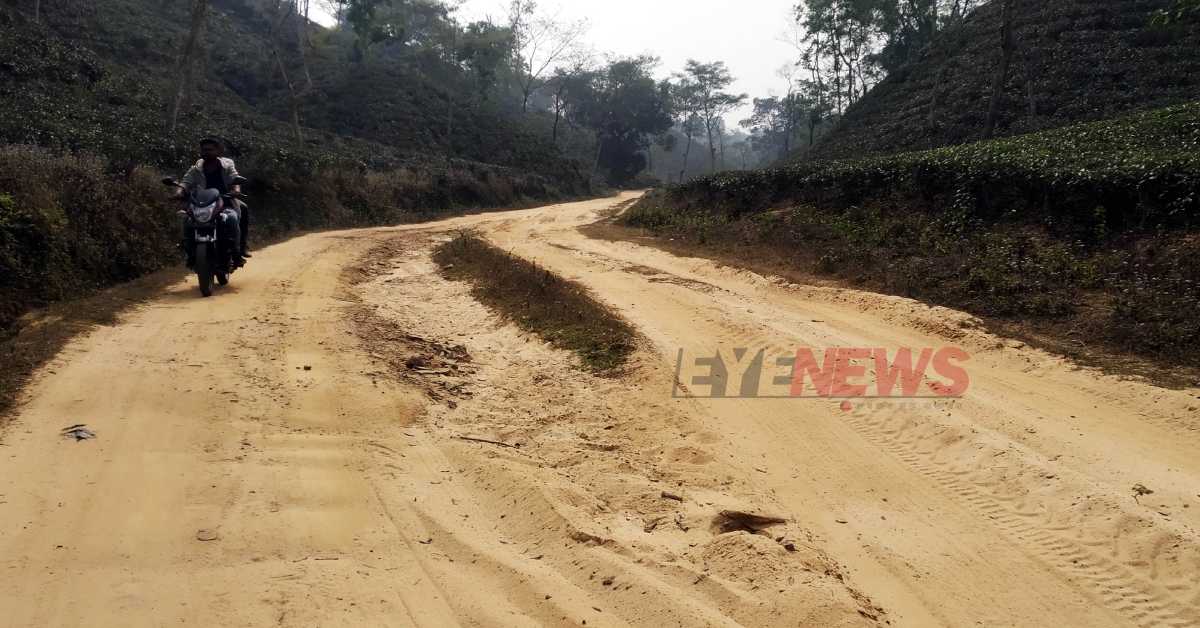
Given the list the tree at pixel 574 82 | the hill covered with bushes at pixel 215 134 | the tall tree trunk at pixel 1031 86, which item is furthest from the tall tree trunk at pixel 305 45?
the tall tree trunk at pixel 1031 86

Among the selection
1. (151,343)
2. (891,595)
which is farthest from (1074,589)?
(151,343)

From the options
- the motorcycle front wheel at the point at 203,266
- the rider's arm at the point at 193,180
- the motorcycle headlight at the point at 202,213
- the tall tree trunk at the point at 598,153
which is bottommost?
the motorcycle front wheel at the point at 203,266

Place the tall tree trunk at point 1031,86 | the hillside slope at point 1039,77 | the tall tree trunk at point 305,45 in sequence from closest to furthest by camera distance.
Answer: the hillside slope at point 1039,77 < the tall tree trunk at point 1031,86 < the tall tree trunk at point 305,45

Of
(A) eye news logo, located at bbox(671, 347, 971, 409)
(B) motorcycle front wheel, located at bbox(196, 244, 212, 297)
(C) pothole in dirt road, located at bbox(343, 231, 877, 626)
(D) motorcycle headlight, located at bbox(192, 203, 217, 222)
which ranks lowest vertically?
(C) pothole in dirt road, located at bbox(343, 231, 877, 626)

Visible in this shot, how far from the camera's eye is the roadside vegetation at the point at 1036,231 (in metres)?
8.12

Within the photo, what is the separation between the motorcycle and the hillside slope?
27525 millimetres

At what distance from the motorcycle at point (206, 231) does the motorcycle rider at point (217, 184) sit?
59 mm

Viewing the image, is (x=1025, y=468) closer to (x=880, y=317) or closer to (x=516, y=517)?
(x=516, y=517)

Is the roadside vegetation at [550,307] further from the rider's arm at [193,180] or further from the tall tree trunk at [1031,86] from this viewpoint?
the tall tree trunk at [1031,86]

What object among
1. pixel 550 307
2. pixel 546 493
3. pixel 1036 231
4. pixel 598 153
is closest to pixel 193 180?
pixel 550 307

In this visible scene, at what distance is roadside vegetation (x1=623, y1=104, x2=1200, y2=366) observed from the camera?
8125 millimetres

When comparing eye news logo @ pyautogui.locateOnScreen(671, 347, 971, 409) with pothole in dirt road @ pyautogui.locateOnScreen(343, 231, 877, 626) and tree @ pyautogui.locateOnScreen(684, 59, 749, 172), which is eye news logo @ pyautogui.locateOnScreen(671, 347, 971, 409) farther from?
tree @ pyautogui.locateOnScreen(684, 59, 749, 172)

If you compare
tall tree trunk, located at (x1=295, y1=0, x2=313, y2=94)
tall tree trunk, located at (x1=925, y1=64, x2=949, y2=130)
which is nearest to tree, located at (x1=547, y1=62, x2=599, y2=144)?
tall tree trunk, located at (x1=295, y1=0, x2=313, y2=94)

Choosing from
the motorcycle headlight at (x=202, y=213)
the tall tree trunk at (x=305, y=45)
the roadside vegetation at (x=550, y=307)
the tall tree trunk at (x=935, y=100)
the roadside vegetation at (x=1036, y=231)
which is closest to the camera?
the roadside vegetation at (x=550, y=307)
